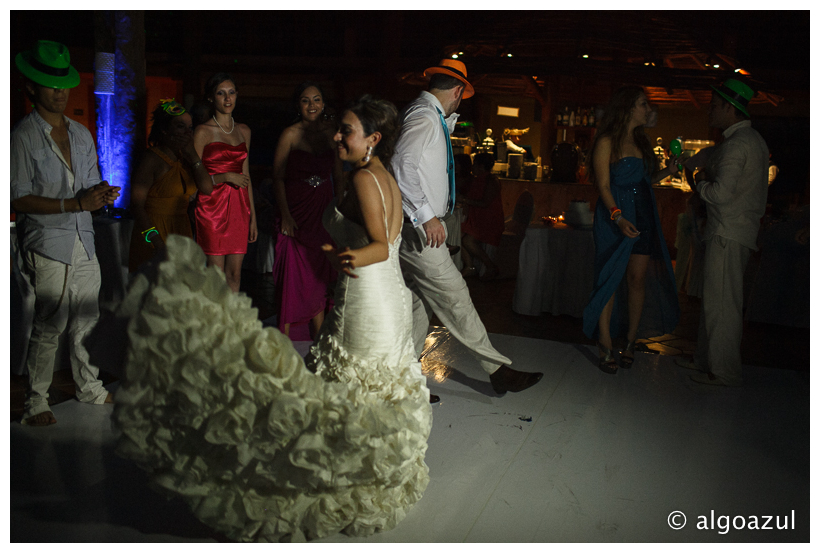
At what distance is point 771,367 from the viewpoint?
3.88m

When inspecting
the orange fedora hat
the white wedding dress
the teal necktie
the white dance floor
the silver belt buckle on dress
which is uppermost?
the orange fedora hat

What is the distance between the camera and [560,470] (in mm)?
2500

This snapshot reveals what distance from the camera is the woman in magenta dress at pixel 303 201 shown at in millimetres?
3590

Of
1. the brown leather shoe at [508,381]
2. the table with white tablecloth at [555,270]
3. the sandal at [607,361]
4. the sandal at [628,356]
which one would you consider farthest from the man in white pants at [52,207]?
the table with white tablecloth at [555,270]

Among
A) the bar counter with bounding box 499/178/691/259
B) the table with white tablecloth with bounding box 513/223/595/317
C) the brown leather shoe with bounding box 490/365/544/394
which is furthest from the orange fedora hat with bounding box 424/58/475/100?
the bar counter with bounding box 499/178/691/259

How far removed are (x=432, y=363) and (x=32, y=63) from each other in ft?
7.88

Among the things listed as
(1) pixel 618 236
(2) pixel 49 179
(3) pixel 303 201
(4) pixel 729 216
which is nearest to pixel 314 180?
(3) pixel 303 201

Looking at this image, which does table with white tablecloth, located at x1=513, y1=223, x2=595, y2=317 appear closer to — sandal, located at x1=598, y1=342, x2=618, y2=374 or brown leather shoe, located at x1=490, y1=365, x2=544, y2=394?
sandal, located at x1=598, y1=342, x2=618, y2=374

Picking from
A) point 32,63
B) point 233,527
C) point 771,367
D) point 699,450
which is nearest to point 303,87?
point 32,63

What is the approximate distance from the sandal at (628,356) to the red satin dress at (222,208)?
91.3 inches

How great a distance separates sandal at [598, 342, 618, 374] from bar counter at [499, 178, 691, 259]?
3.26 meters

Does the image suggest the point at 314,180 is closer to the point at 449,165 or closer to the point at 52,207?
the point at 449,165

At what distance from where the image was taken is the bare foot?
2725 mm

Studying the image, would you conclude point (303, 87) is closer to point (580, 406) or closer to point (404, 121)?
point (404, 121)
